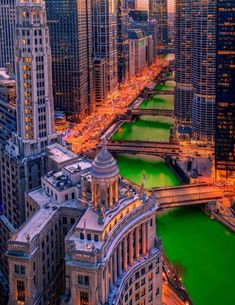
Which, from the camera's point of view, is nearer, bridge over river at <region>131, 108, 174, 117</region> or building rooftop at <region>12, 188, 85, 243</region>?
building rooftop at <region>12, 188, 85, 243</region>

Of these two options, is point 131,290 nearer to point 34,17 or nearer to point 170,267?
point 170,267

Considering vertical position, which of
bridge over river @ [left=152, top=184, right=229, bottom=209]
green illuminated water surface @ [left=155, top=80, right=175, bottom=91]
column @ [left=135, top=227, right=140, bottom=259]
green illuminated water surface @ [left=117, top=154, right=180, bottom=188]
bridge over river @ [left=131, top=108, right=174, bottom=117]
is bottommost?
green illuminated water surface @ [left=117, top=154, right=180, bottom=188]

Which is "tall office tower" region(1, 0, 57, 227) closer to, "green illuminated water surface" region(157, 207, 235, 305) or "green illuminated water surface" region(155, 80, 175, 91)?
"green illuminated water surface" region(157, 207, 235, 305)

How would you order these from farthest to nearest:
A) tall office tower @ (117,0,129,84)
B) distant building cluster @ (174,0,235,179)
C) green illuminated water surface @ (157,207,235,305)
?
1. tall office tower @ (117,0,129,84)
2. distant building cluster @ (174,0,235,179)
3. green illuminated water surface @ (157,207,235,305)

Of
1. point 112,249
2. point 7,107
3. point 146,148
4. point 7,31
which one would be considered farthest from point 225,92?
point 7,31

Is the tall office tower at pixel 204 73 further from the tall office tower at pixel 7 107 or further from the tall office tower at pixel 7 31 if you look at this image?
the tall office tower at pixel 7 107

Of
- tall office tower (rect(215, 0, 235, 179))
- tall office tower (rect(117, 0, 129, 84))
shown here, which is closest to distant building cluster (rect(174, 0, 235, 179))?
tall office tower (rect(215, 0, 235, 179))

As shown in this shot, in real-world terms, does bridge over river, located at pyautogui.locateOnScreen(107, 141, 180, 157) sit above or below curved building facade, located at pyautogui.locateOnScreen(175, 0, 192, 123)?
below
